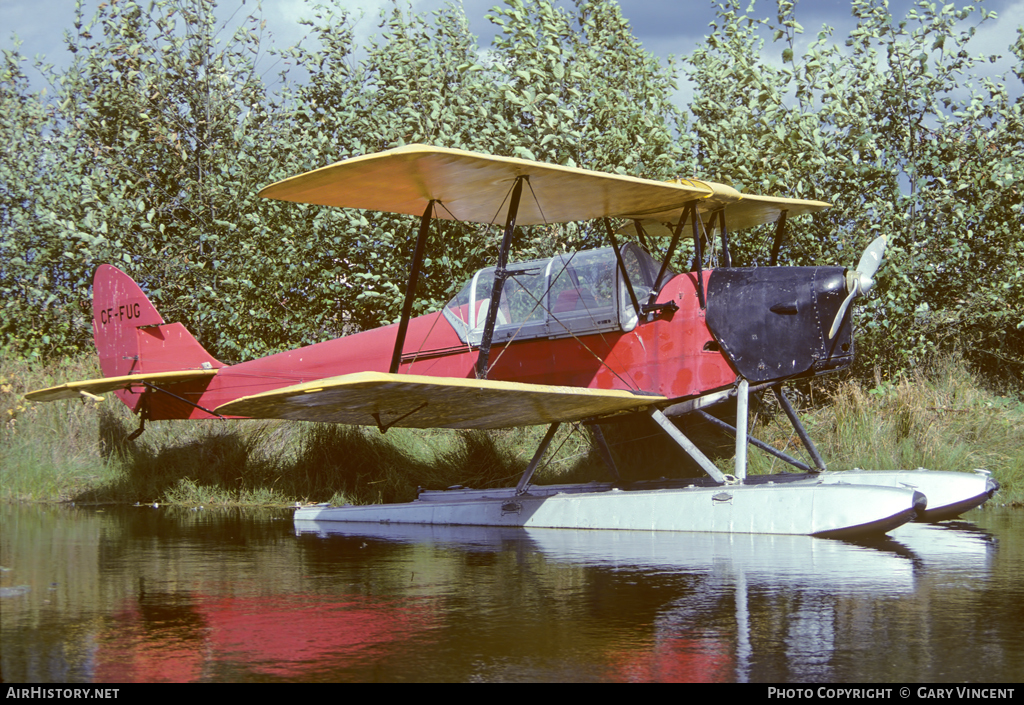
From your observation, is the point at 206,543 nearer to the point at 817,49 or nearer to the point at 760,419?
the point at 760,419

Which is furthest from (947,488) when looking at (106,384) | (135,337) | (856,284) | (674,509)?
(135,337)

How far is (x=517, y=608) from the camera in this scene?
4750mm

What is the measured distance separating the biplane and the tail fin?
1025 millimetres

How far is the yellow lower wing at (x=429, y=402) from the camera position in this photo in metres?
6.67

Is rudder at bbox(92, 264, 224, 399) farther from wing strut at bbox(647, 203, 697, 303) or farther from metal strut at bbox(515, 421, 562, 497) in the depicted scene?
wing strut at bbox(647, 203, 697, 303)

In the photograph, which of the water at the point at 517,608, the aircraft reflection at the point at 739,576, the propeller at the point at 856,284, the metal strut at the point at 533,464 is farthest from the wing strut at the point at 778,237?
the water at the point at 517,608

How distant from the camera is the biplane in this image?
24.0 ft

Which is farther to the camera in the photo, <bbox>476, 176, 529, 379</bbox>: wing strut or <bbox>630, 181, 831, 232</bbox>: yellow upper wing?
<bbox>630, 181, 831, 232</bbox>: yellow upper wing

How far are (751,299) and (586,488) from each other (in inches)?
106

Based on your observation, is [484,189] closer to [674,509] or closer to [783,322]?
[783,322]

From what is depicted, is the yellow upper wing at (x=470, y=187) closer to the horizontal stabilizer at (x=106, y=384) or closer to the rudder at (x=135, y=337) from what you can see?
the horizontal stabilizer at (x=106, y=384)

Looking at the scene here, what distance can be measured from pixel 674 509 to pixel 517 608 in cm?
349

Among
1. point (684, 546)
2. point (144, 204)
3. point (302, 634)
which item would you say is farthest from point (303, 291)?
point (302, 634)

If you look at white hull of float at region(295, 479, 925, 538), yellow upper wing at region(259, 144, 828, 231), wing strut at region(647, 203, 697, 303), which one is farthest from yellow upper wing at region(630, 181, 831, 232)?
white hull of float at region(295, 479, 925, 538)
